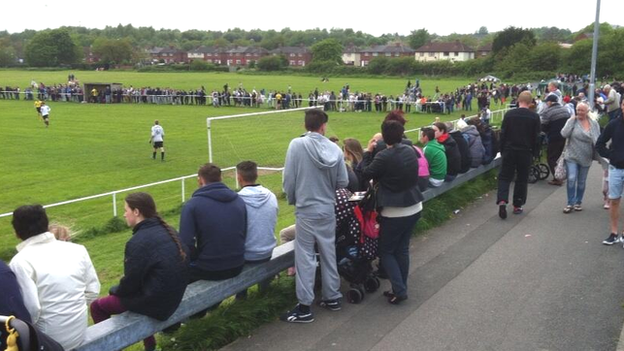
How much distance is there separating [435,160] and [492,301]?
305cm

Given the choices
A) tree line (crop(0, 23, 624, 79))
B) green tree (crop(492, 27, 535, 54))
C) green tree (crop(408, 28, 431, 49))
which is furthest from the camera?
green tree (crop(408, 28, 431, 49))

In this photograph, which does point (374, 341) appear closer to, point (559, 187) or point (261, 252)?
point (261, 252)

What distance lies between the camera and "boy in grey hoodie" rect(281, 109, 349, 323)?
17.5 ft

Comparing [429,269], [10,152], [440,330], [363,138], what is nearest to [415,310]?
[440,330]

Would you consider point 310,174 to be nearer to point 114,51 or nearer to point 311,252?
point 311,252

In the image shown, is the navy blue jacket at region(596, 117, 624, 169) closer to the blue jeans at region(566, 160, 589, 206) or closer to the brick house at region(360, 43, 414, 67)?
the blue jeans at region(566, 160, 589, 206)

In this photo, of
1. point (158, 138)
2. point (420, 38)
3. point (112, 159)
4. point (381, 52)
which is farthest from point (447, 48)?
point (112, 159)

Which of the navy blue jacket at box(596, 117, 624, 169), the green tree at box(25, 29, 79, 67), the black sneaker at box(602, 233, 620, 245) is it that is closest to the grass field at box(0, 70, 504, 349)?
the black sneaker at box(602, 233, 620, 245)

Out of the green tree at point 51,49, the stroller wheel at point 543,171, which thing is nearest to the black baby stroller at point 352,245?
the stroller wheel at point 543,171

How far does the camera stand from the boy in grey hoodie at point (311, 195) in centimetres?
534

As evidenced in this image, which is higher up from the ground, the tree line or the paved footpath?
the tree line

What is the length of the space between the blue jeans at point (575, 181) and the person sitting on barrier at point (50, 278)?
296 inches

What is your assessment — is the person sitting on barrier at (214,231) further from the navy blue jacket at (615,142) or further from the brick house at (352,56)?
the brick house at (352,56)

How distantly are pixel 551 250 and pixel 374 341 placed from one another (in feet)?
11.2
